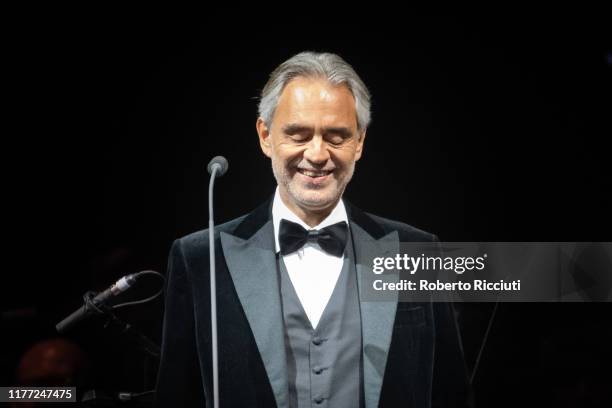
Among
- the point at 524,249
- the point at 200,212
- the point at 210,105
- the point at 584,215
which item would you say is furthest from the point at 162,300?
the point at 584,215

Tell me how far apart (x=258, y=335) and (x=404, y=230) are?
0.58 metres

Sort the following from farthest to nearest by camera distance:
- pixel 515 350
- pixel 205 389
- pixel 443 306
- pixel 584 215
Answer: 1. pixel 584 215
2. pixel 515 350
3. pixel 443 306
4. pixel 205 389

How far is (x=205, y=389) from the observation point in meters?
2.30

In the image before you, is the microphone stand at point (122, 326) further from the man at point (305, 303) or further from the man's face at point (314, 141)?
the man's face at point (314, 141)

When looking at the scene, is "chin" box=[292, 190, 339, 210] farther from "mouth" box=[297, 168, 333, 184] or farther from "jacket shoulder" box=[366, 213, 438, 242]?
"jacket shoulder" box=[366, 213, 438, 242]

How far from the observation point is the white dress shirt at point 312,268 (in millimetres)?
2354

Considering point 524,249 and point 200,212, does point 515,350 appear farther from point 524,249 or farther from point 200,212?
point 200,212

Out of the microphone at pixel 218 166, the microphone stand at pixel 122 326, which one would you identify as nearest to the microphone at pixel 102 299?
the microphone stand at pixel 122 326

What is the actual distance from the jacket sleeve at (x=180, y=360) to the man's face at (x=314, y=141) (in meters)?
0.42

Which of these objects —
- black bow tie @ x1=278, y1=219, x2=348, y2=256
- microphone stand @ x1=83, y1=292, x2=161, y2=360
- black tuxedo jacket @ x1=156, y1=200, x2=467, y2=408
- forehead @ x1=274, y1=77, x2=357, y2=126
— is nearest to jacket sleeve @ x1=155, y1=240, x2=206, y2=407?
black tuxedo jacket @ x1=156, y1=200, x2=467, y2=408

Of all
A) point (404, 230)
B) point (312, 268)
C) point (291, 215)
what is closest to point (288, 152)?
point (291, 215)

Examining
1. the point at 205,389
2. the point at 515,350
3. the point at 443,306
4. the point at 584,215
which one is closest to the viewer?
the point at 205,389

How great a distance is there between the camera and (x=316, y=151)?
234 cm

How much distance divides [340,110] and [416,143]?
60 centimetres
